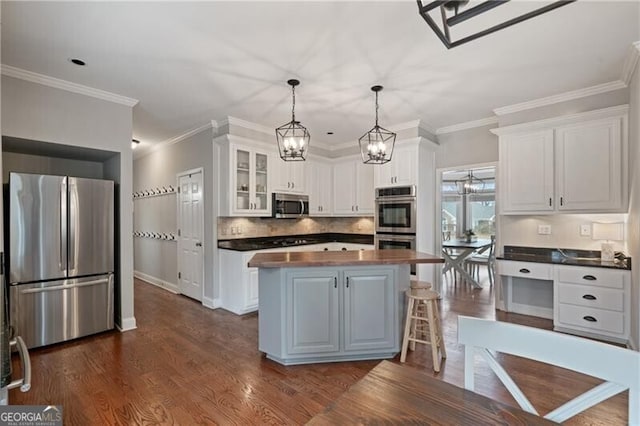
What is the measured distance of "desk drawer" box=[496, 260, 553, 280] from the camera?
3619mm

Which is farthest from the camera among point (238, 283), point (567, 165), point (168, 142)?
point (168, 142)

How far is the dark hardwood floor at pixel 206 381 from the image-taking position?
6.97 feet

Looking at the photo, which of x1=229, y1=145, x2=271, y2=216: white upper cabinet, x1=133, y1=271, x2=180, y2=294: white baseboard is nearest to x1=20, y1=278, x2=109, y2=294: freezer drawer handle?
x1=229, y1=145, x2=271, y2=216: white upper cabinet

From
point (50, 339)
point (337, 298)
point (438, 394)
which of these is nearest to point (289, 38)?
point (337, 298)

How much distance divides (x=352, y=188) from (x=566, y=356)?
483 centimetres

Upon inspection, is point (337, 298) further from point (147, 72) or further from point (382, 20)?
point (147, 72)

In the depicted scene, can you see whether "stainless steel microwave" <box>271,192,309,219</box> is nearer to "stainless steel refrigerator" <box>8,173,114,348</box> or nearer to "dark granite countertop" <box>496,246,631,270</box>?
"stainless steel refrigerator" <box>8,173,114,348</box>

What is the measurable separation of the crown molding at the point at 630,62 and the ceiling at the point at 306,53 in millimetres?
51

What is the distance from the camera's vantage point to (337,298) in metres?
2.78

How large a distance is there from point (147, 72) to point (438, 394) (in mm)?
3555

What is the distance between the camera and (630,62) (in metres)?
2.83

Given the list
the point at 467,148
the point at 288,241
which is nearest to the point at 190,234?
the point at 288,241

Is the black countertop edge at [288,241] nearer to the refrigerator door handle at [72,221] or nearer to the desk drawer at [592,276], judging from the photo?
the refrigerator door handle at [72,221]

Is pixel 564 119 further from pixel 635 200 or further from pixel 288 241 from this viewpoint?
pixel 288 241
